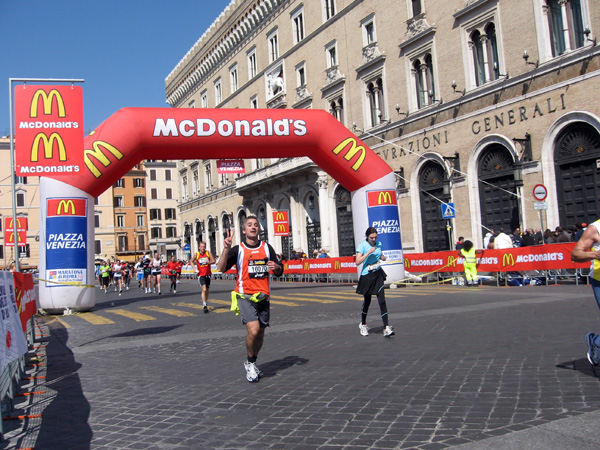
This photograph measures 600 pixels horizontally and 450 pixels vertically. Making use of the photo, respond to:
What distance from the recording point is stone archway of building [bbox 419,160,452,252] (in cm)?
2602

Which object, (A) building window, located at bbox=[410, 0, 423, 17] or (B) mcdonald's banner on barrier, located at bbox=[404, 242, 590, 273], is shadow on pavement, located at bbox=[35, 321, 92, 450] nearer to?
(B) mcdonald's banner on barrier, located at bbox=[404, 242, 590, 273]

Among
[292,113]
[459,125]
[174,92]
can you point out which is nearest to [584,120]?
[459,125]

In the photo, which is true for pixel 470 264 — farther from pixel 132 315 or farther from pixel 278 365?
pixel 278 365

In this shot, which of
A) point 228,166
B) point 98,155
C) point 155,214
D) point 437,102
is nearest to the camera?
point 98,155

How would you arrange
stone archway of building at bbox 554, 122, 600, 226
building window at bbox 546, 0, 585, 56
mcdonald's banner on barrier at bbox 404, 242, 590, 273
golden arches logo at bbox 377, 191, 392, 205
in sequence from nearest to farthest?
mcdonald's banner on barrier at bbox 404, 242, 590, 273, golden arches logo at bbox 377, 191, 392, 205, stone archway of building at bbox 554, 122, 600, 226, building window at bbox 546, 0, 585, 56

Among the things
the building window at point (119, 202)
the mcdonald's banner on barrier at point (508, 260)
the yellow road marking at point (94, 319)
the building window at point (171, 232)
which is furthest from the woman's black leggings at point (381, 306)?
the building window at point (171, 232)

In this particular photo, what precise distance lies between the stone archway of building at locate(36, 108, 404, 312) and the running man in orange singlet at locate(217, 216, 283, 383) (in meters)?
9.70

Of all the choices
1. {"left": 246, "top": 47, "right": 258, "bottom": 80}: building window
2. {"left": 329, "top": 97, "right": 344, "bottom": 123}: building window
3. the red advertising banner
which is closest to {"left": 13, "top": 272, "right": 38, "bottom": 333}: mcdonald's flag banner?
the red advertising banner

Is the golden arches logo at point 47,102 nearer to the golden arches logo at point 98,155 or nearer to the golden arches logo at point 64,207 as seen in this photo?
the golden arches logo at point 98,155

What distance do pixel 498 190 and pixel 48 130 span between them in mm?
17395

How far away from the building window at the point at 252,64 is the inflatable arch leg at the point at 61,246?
29.4m

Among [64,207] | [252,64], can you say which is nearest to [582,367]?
[64,207]

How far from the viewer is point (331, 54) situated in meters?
34.2

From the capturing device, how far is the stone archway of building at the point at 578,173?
19188 mm
